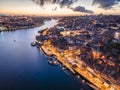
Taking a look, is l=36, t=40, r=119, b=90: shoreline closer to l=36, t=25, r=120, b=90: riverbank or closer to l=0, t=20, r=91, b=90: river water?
l=36, t=25, r=120, b=90: riverbank

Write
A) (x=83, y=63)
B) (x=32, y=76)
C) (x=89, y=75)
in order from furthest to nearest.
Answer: (x=83, y=63) → (x=32, y=76) → (x=89, y=75)

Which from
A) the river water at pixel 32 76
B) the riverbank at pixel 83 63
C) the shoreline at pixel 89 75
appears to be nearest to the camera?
the shoreline at pixel 89 75

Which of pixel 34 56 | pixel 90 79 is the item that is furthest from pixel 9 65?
pixel 90 79

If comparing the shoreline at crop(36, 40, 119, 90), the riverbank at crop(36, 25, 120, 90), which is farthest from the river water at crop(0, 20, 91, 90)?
the riverbank at crop(36, 25, 120, 90)

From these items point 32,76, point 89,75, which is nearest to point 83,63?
point 89,75

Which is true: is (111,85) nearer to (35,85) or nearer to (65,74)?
(65,74)

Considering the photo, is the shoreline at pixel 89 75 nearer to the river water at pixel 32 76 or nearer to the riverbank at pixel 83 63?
the riverbank at pixel 83 63

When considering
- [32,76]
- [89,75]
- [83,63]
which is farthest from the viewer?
[83,63]

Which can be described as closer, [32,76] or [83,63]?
[32,76]

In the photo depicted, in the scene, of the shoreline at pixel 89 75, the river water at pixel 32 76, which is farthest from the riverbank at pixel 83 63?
the river water at pixel 32 76

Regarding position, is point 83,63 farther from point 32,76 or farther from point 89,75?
point 32,76

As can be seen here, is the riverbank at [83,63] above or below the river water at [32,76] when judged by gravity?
above
